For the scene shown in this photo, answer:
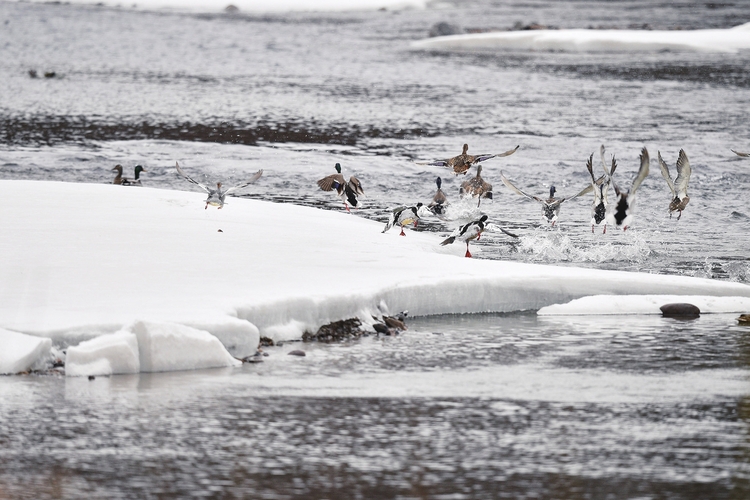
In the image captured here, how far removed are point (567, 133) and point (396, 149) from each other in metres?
4.06

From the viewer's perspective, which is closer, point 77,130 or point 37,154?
point 37,154

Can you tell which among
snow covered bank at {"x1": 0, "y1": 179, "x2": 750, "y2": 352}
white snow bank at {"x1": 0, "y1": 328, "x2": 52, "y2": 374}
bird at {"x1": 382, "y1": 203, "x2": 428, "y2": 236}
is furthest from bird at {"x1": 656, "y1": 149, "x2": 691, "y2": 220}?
white snow bank at {"x1": 0, "y1": 328, "x2": 52, "y2": 374}

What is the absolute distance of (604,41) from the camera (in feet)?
153

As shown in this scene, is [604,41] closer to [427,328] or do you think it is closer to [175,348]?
[427,328]

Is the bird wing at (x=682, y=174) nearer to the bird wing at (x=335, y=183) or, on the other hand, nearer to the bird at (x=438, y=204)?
the bird at (x=438, y=204)

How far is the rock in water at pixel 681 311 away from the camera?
39.5 feet

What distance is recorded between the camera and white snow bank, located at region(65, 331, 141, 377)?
371 inches

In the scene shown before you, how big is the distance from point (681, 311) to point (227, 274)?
14.7 ft

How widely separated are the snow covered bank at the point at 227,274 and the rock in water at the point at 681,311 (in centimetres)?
47

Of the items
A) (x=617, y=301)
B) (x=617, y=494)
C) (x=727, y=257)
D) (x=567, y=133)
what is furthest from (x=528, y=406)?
(x=567, y=133)

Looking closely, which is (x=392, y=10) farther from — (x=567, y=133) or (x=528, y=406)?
(x=528, y=406)

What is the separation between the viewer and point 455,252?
49.8ft

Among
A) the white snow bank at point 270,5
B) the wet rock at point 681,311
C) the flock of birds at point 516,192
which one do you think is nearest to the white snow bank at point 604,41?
the white snow bank at point 270,5

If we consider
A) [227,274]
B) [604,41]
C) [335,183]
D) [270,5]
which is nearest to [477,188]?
[335,183]
